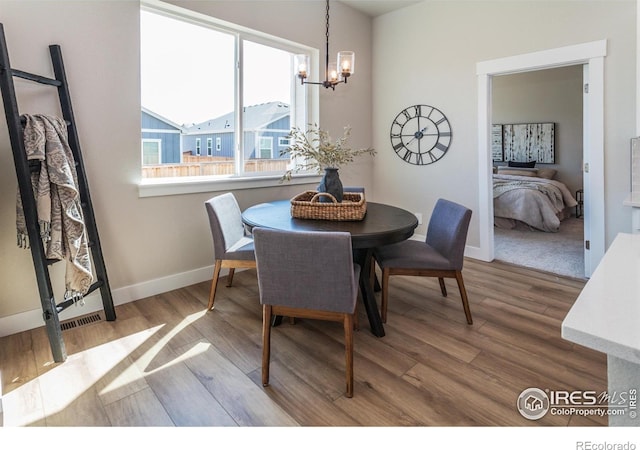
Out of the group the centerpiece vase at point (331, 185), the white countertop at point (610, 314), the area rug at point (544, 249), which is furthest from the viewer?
the area rug at point (544, 249)

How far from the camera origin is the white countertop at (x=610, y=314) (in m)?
0.63

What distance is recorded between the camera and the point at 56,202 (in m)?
2.12

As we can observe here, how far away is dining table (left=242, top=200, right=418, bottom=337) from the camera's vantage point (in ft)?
6.79

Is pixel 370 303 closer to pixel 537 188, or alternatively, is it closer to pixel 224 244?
pixel 224 244

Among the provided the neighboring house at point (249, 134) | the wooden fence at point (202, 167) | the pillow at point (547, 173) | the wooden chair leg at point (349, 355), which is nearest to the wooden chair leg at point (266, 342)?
the wooden chair leg at point (349, 355)

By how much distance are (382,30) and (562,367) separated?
405 cm

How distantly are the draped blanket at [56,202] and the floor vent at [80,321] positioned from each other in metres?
0.37

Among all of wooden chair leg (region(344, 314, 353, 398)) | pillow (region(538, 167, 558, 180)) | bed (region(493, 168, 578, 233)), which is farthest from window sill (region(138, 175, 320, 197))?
pillow (region(538, 167, 558, 180))

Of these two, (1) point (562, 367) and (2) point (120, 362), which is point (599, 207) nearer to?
(1) point (562, 367)

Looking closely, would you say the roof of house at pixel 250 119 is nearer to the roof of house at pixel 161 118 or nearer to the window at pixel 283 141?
the roof of house at pixel 161 118

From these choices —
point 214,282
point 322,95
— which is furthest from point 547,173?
point 214,282

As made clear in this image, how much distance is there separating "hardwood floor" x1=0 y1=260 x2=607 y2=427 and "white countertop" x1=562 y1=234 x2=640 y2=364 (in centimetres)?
95

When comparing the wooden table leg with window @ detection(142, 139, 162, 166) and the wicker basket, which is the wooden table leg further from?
window @ detection(142, 139, 162, 166)

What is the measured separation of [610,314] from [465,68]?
373 cm
